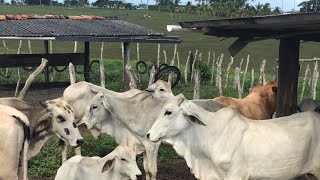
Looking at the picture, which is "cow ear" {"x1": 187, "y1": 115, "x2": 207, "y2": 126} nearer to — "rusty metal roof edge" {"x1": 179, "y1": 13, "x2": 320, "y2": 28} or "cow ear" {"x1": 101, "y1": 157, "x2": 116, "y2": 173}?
"cow ear" {"x1": 101, "y1": 157, "x2": 116, "y2": 173}

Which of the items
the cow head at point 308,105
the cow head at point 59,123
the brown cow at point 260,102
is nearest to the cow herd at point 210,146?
the cow head at point 59,123

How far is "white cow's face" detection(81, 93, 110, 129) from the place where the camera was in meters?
8.19

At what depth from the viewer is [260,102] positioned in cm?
970

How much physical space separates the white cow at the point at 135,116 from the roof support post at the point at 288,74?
3.01 feet

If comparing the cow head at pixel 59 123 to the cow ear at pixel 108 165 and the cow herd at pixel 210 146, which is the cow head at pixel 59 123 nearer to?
the cow herd at pixel 210 146

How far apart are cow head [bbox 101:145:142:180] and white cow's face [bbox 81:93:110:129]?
218cm

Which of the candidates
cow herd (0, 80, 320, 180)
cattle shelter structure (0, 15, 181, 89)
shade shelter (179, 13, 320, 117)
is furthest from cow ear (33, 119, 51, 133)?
cattle shelter structure (0, 15, 181, 89)

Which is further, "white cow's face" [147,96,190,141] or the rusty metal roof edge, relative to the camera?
"white cow's face" [147,96,190,141]

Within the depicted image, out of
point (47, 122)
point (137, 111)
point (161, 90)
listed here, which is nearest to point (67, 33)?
point (161, 90)

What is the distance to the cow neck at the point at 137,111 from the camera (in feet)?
26.5

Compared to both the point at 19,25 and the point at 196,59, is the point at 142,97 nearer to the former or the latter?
the point at 19,25

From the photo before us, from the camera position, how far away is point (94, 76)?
19203 mm

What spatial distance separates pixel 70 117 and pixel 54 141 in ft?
10.2

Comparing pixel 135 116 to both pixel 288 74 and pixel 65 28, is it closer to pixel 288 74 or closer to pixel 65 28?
pixel 288 74
